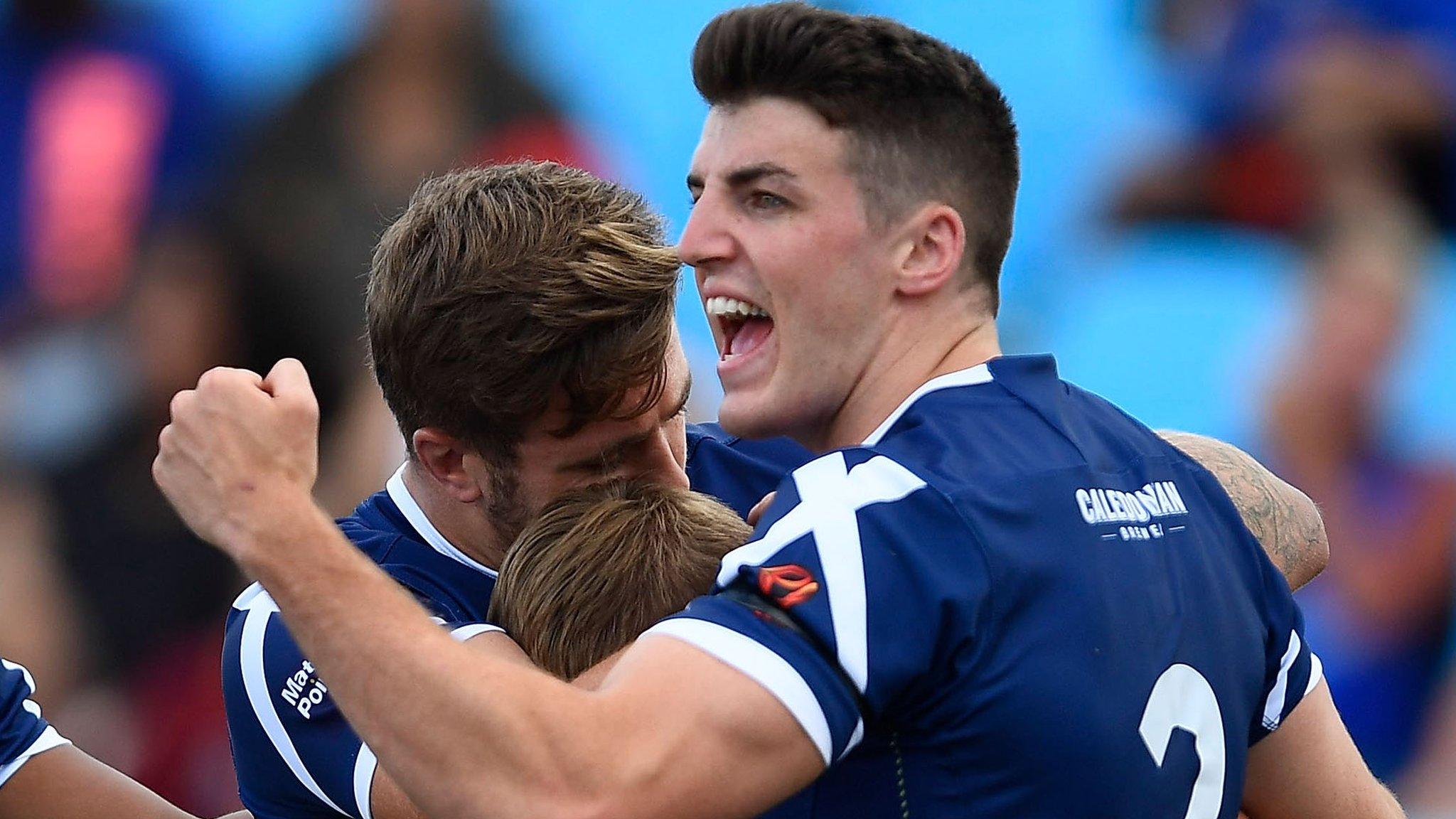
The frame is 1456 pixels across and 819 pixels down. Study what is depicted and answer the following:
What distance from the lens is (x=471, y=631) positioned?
2373 mm

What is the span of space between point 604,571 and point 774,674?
537 mm

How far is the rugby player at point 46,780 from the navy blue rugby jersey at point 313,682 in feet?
1.04

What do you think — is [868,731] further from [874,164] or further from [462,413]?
[462,413]

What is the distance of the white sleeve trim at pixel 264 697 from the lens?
2.56m

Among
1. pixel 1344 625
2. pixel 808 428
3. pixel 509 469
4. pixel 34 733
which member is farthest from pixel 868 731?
pixel 1344 625

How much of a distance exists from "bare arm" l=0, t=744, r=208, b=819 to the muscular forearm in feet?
4.18

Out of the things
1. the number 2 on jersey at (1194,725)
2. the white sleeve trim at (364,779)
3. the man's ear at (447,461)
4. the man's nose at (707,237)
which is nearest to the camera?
the number 2 on jersey at (1194,725)

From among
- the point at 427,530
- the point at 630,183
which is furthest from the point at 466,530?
the point at 630,183

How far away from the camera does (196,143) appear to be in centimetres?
627

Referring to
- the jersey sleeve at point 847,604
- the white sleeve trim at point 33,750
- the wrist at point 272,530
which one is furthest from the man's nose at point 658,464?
the white sleeve trim at point 33,750

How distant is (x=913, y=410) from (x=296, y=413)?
797 millimetres

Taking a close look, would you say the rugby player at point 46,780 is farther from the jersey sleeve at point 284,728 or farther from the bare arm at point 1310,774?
the bare arm at point 1310,774

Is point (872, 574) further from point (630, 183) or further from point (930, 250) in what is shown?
point (630, 183)

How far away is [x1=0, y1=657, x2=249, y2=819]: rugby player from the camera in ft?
9.68
